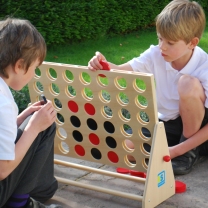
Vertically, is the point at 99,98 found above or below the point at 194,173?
above

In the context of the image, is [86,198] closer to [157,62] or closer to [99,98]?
[99,98]

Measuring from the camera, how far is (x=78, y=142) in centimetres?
320

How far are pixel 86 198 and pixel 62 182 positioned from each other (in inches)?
8.1

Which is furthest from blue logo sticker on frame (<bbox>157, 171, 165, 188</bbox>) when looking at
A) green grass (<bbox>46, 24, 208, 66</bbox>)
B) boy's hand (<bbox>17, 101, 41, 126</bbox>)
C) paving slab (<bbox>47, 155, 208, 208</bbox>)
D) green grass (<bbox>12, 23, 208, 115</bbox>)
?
green grass (<bbox>46, 24, 208, 66</bbox>)

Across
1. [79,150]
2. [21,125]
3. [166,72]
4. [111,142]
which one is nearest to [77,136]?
[79,150]

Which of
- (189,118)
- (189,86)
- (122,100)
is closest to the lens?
(189,86)

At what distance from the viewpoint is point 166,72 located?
342cm

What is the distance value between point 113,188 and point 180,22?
1121 millimetres

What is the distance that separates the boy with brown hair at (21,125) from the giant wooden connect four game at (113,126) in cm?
36

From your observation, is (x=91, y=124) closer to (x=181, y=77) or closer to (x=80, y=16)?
(x=181, y=77)

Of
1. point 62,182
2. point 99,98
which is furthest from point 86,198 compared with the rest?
point 99,98

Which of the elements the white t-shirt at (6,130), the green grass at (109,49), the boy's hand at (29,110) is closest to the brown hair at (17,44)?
the white t-shirt at (6,130)

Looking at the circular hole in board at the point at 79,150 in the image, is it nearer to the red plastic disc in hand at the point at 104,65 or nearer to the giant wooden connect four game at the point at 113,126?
the giant wooden connect four game at the point at 113,126

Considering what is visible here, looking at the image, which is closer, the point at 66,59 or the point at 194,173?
the point at 194,173
